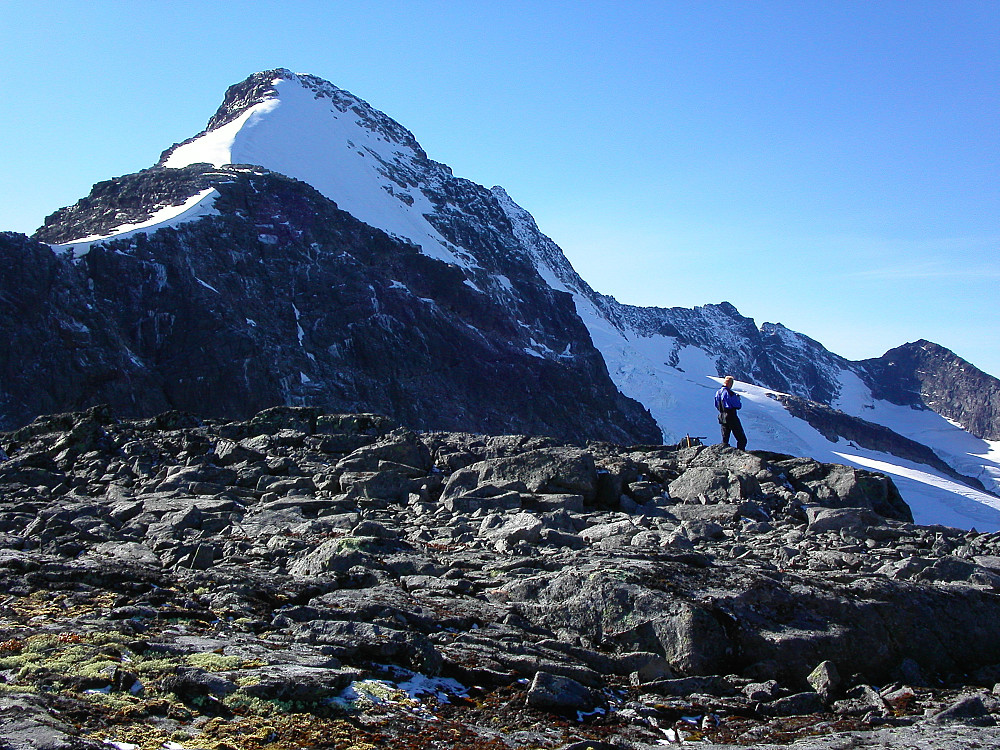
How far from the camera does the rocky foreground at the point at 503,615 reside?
576 cm

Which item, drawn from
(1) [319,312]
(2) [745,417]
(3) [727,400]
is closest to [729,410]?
(3) [727,400]

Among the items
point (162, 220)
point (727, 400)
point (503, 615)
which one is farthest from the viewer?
point (162, 220)

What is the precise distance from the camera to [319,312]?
6312 cm

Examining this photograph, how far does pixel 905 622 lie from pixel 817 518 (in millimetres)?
4564

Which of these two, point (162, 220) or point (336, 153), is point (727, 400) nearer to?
point (162, 220)

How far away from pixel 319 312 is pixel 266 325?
5.11 metres

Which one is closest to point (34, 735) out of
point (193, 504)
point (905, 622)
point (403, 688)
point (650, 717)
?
point (403, 688)

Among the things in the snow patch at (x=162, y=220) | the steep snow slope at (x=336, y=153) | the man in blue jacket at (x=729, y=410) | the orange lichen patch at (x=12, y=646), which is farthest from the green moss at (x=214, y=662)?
the steep snow slope at (x=336, y=153)

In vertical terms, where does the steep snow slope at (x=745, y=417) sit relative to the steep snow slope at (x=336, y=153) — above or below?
below

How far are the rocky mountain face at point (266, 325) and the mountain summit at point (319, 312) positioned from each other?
148mm

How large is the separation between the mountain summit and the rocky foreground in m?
40.3

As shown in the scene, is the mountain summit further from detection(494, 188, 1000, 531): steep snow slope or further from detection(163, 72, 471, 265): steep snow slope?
detection(494, 188, 1000, 531): steep snow slope

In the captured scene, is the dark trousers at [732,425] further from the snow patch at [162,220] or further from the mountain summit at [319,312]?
the snow patch at [162,220]

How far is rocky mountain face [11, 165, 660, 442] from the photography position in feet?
166
